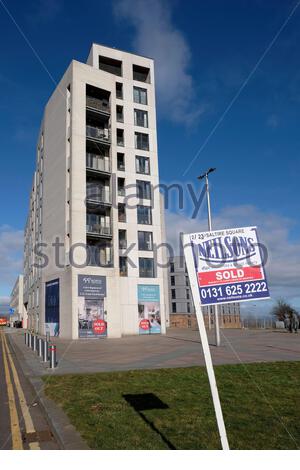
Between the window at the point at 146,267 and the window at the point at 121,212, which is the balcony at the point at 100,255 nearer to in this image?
the window at the point at 121,212

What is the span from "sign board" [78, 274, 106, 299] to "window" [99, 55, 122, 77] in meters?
23.0

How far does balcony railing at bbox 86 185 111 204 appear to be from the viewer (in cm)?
3445

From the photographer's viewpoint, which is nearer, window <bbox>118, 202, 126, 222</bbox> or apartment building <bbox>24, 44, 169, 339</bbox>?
apartment building <bbox>24, 44, 169, 339</bbox>

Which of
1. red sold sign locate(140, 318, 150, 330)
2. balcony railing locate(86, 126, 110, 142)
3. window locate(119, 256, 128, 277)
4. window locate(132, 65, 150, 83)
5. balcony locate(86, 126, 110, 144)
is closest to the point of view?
balcony locate(86, 126, 110, 144)

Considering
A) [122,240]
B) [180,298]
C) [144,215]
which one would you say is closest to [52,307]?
[122,240]

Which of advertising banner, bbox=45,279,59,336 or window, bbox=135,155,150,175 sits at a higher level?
window, bbox=135,155,150,175

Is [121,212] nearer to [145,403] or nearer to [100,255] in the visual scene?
[100,255]

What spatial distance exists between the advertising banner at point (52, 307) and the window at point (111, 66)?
23.3 m

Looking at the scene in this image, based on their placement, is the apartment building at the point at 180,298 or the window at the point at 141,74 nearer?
the window at the point at 141,74

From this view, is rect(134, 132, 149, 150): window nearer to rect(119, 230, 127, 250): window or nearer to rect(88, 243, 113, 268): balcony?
rect(119, 230, 127, 250): window

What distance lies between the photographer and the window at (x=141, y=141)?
39969 millimetres

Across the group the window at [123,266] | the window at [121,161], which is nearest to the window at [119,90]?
the window at [121,161]

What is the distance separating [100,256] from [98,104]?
14.9 meters

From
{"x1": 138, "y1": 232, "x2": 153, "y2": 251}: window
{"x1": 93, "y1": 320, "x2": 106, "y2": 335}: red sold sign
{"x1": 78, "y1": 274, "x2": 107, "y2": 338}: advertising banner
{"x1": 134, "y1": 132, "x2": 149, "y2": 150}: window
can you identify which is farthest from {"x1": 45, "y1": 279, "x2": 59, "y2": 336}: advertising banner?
{"x1": 134, "y1": 132, "x2": 149, "y2": 150}: window
